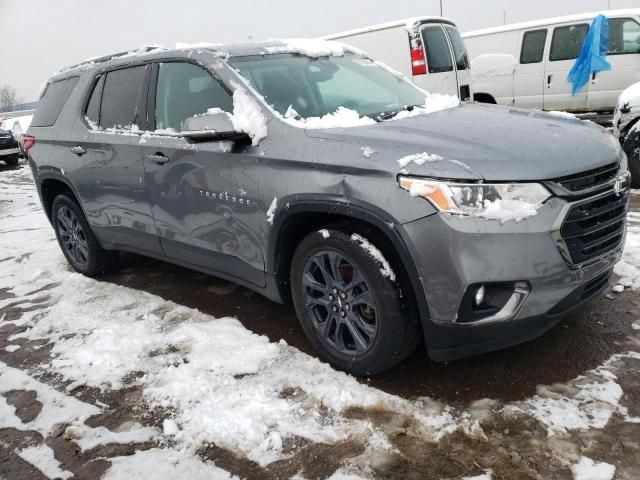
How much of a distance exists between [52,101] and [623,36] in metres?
8.54

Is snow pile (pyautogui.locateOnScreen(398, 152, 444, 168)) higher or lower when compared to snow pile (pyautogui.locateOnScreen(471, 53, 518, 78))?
higher

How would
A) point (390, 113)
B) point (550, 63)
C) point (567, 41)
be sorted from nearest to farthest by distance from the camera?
point (390, 113) → point (567, 41) → point (550, 63)

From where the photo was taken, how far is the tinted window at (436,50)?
879cm

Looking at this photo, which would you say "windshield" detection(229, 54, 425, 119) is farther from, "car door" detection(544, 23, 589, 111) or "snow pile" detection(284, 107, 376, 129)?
"car door" detection(544, 23, 589, 111)

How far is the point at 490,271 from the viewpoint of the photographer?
2.33 meters

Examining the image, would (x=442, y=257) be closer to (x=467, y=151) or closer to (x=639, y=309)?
(x=467, y=151)

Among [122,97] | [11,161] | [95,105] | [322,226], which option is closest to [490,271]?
[322,226]

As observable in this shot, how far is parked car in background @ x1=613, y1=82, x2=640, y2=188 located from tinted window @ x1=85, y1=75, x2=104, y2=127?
5.48 m

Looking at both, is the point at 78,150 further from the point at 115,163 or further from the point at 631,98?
the point at 631,98

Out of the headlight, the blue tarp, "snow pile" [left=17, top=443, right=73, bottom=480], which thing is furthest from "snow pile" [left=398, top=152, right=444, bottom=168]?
the blue tarp

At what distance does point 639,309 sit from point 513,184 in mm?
1660

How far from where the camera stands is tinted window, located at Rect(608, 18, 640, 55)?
8938mm

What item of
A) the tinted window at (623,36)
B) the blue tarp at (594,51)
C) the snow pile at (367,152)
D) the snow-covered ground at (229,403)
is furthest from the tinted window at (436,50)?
the snow pile at (367,152)

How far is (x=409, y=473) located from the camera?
2195 mm
